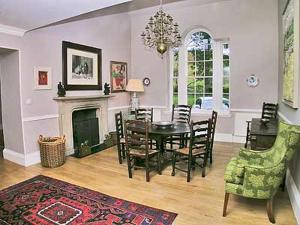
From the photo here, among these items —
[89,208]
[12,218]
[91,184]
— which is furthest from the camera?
[91,184]

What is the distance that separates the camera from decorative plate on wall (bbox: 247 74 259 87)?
5598mm

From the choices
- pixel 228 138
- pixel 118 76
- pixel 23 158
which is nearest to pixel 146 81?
pixel 118 76

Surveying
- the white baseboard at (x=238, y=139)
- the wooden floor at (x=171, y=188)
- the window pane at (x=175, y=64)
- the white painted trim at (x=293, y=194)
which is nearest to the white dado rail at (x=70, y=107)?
the wooden floor at (x=171, y=188)

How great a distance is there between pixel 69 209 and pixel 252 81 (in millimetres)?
4771

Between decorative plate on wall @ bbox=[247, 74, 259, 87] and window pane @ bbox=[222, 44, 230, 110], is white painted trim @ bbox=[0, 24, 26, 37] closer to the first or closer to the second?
window pane @ bbox=[222, 44, 230, 110]

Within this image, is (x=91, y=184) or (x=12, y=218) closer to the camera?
(x=12, y=218)

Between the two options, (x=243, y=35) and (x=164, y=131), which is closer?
(x=164, y=131)

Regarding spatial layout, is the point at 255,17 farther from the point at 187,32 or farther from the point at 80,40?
the point at 80,40

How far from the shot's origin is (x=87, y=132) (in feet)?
17.8

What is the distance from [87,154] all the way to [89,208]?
7.50 ft

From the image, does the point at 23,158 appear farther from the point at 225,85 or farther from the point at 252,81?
the point at 252,81

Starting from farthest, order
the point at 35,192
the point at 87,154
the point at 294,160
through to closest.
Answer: the point at 87,154 < the point at 35,192 < the point at 294,160

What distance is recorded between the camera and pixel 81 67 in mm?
5223

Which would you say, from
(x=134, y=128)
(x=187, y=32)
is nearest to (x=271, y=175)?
(x=134, y=128)
